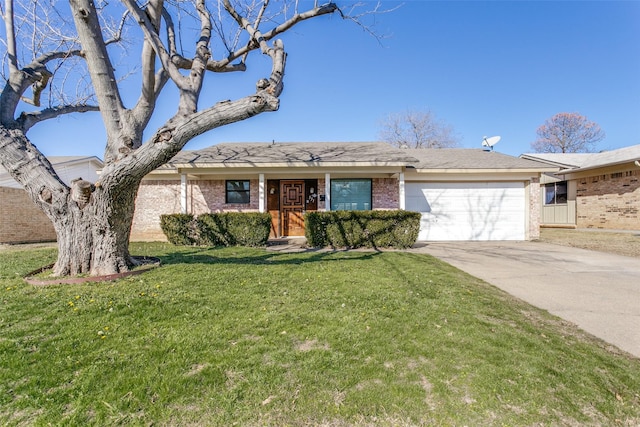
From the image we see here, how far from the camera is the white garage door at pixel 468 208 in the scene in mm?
10836

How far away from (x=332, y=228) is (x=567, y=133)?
3433 cm

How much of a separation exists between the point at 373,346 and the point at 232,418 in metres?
1.28

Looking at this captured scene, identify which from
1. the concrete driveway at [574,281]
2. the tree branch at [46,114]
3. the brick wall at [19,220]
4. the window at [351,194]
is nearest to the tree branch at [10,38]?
the tree branch at [46,114]

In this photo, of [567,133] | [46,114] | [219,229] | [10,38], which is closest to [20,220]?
[46,114]

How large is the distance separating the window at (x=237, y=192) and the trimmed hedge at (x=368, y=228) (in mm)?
3624

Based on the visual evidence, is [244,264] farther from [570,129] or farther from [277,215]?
[570,129]

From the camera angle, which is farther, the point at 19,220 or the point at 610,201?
the point at 610,201

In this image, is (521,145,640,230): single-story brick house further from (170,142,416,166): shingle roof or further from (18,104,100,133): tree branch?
(18,104,100,133): tree branch

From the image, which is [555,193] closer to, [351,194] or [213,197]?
[351,194]

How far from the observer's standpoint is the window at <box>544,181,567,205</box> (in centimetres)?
1591

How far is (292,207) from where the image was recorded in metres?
11.1

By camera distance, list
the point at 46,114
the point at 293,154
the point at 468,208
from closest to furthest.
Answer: the point at 46,114 < the point at 293,154 < the point at 468,208

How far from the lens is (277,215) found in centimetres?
1103

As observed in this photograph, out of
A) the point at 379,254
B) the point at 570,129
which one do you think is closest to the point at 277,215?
the point at 379,254
